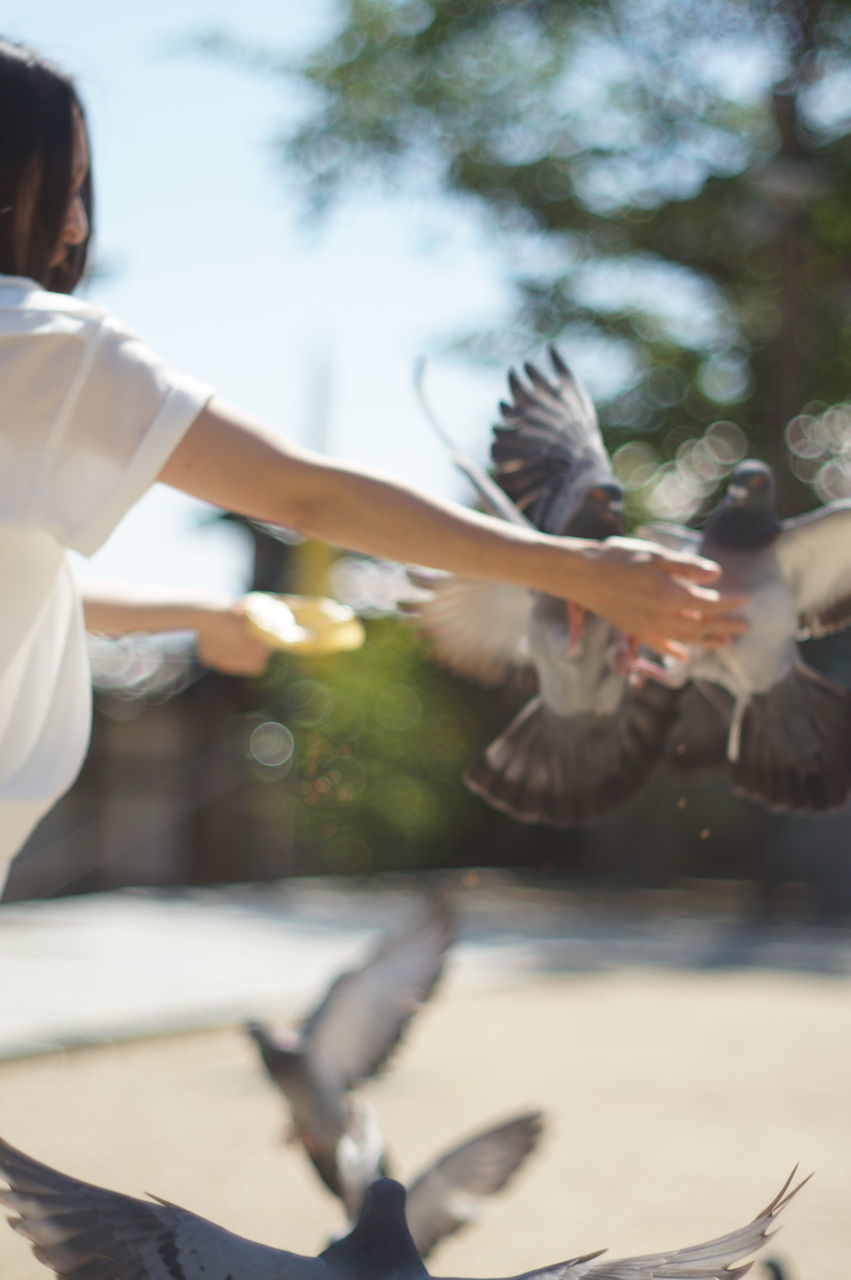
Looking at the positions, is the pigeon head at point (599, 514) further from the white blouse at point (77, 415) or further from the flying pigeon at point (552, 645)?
the white blouse at point (77, 415)

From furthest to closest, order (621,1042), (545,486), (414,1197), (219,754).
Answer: (219,754)
(621,1042)
(414,1197)
(545,486)

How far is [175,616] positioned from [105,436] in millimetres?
674

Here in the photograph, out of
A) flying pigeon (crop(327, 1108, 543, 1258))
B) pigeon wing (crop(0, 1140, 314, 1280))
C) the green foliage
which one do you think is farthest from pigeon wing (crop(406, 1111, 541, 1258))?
the green foliage

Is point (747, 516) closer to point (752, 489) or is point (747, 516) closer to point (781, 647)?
point (752, 489)

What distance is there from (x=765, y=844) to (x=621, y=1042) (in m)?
5.37

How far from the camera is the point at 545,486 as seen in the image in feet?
6.64

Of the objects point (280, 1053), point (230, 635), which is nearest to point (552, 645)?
point (230, 635)

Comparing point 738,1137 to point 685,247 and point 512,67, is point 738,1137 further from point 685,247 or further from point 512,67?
point 512,67

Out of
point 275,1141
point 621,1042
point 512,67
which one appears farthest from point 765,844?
point 275,1141

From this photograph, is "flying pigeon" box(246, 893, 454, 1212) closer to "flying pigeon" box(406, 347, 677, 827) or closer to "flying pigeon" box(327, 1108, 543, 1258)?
"flying pigeon" box(327, 1108, 543, 1258)

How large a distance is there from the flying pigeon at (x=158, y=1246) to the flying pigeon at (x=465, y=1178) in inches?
25.4

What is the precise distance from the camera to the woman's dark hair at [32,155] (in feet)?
4.41

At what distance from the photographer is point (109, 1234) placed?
152cm

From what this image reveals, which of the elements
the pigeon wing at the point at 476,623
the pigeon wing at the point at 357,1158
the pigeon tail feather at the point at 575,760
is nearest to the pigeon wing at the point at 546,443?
the pigeon wing at the point at 476,623
